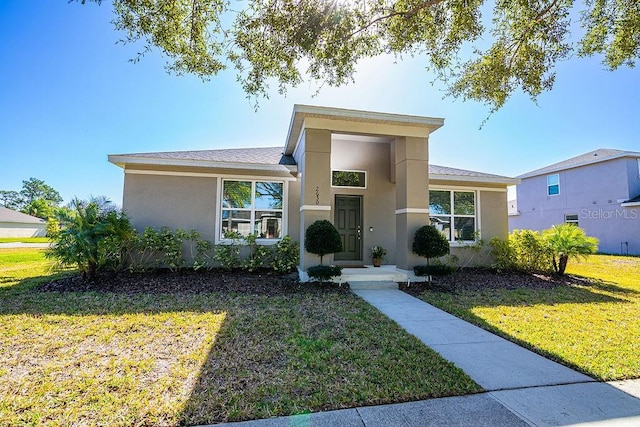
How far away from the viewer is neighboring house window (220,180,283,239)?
370 inches

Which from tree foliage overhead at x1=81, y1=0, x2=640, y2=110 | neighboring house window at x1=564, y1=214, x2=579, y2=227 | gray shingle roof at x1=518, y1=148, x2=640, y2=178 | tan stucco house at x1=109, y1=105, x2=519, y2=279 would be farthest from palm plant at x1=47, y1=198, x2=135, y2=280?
neighboring house window at x1=564, y1=214, x2=579, y2=227

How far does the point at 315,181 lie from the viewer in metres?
7.55

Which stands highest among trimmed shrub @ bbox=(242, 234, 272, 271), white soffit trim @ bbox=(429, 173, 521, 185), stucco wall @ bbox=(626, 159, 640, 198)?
stucco wall @ bbox=(626, 159, 640, 198)

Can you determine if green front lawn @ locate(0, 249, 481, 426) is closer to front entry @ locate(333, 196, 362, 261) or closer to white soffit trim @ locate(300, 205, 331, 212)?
white soffit trim @ locate(300, 205, 331, 212)

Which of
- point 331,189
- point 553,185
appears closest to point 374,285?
point 331,189

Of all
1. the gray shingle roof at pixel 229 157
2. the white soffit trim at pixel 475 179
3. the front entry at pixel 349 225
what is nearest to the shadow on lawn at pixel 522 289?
the front entry at pixel 349 225

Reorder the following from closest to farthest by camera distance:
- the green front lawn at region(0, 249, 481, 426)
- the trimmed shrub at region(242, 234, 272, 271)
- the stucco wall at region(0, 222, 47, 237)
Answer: the green front lawn at region(0, 249, 481, 426), the trimmed shrub at region(242, 234, 272, 271), the stucco wall at region(0, 222, 47, 237)

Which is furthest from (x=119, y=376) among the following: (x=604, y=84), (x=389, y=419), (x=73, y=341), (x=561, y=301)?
(x=604, y=84)

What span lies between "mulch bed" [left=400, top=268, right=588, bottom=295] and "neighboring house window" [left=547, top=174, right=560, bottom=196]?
14883 millimetres

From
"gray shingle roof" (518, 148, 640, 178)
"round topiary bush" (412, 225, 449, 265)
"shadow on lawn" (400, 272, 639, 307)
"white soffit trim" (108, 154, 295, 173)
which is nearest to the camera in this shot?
"shadow on lawn" (400, 272, 639, 307)

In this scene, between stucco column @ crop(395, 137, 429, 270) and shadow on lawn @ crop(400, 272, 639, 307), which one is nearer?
shadow on lawn @ crop(400, 272, 639, 307)

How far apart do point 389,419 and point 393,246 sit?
8097 millimetres

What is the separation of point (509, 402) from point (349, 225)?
752 centimetres

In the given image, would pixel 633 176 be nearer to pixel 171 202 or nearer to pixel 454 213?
pixel 454 213
